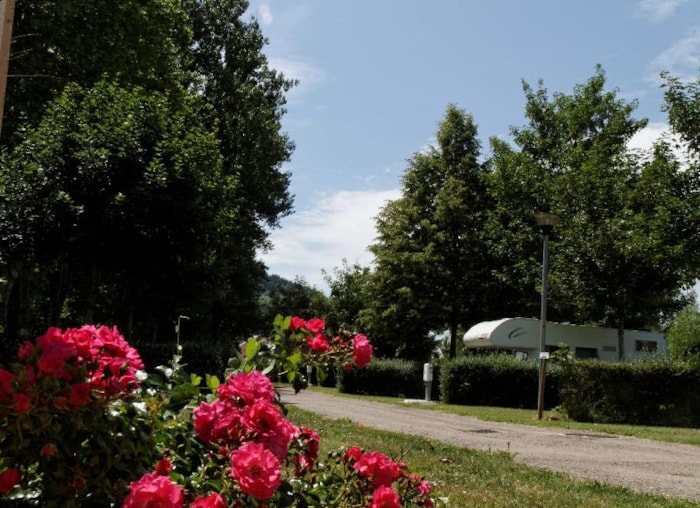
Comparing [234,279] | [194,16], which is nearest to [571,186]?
[234,279]

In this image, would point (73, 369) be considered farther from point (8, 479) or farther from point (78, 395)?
point (8, 479)

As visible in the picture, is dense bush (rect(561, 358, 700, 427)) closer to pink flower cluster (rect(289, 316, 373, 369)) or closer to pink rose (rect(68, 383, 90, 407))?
pink flower cluster (rect(289, 316, 373, 369))

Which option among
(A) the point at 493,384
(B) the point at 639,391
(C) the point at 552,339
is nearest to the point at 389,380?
(A) the point at 493,384

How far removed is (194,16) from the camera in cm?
2947

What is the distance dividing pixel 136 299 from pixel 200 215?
191 inches

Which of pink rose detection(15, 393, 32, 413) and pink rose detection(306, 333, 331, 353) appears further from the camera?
pink rose detection(306, 333, 331, 353)

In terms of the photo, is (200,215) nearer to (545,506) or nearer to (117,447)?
(545,506)

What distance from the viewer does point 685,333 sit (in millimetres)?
53031

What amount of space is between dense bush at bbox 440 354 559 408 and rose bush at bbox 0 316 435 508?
71.2ft

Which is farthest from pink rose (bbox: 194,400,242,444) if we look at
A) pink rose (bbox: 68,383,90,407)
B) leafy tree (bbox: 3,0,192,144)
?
leafy tree (bbox: 3,0,192,144)

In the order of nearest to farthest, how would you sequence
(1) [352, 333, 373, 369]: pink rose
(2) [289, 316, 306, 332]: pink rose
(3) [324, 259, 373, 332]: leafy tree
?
1. (2) [289, 316, 306, 332]: pink rose
2. (1) [352, 333, 373, 369]: pink rose
3. (3) [324, 259, 373, 332]: leafy tree

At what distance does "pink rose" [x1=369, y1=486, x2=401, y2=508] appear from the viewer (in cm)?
212

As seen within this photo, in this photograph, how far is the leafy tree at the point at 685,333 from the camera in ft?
→ 168

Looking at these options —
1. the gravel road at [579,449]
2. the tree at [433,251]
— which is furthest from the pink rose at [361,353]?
the tree at [433,251]
